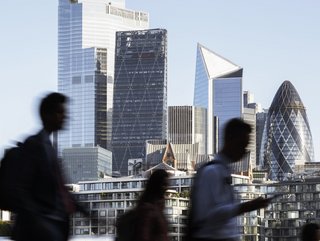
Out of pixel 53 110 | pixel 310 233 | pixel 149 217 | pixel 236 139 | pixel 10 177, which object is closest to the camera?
pixel 10 177

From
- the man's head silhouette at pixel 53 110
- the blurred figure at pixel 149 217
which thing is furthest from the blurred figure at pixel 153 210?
the man's head silhouette at pixel 53 110

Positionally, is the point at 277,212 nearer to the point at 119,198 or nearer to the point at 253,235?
the point at 253,235

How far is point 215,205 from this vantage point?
645cm

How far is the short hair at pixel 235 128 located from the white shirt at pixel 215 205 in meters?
0.27

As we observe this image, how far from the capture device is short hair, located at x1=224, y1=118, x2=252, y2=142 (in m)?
6.71

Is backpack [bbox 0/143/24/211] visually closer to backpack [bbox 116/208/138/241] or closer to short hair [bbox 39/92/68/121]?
short hair [bbox 39/92/68/121]

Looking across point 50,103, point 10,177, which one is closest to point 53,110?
point 50,103

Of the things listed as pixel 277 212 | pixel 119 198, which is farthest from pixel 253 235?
pixel 119 198

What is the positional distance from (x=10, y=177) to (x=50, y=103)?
2.07 feet

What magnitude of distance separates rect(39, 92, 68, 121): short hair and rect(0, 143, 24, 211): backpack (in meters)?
0.37

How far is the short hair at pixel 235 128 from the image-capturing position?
6.71 meters

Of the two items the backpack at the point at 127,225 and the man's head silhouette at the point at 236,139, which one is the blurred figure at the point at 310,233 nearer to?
the backpack at the point at 127,225

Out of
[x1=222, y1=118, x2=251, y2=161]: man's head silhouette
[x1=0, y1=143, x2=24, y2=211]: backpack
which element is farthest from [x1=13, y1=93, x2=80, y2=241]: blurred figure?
[x1=222, y1=118, x2=251, y2=161]: man's head silhouette

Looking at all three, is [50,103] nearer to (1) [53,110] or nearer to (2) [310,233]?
(1) [53,110]
